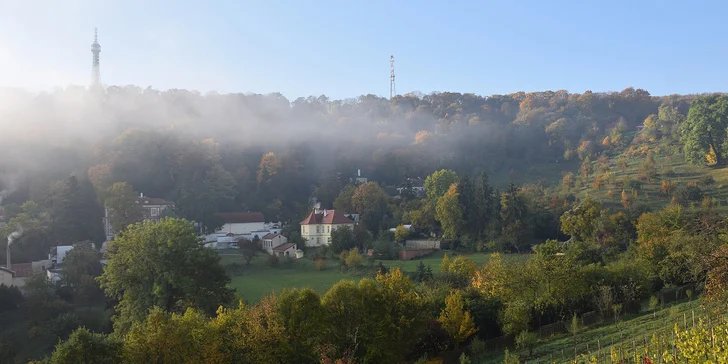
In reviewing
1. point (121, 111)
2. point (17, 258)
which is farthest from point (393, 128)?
point (17, 258)

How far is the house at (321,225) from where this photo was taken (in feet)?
168

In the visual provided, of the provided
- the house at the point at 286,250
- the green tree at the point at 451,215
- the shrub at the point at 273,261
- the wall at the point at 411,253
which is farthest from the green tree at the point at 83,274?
the green tree at the point at 451,215

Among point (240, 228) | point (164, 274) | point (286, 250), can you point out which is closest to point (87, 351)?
point (164, 274)

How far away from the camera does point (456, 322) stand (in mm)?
23516

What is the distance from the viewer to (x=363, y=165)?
2982 inches


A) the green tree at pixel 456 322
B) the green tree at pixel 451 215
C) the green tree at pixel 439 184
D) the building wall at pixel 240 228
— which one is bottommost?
the building wall at pixel 240 228

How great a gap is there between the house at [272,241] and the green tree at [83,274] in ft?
46.6

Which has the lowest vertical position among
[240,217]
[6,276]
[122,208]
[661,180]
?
[6,276]

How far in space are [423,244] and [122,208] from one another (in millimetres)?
24469

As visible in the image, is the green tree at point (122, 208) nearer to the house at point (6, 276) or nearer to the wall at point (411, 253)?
the house at point (6, 276)

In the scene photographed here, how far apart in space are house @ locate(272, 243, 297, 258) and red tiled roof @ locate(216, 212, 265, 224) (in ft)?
30.5

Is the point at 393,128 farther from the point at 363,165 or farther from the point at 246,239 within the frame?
the point at 246,239

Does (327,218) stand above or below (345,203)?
below

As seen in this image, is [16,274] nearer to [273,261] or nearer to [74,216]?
[74,216]
